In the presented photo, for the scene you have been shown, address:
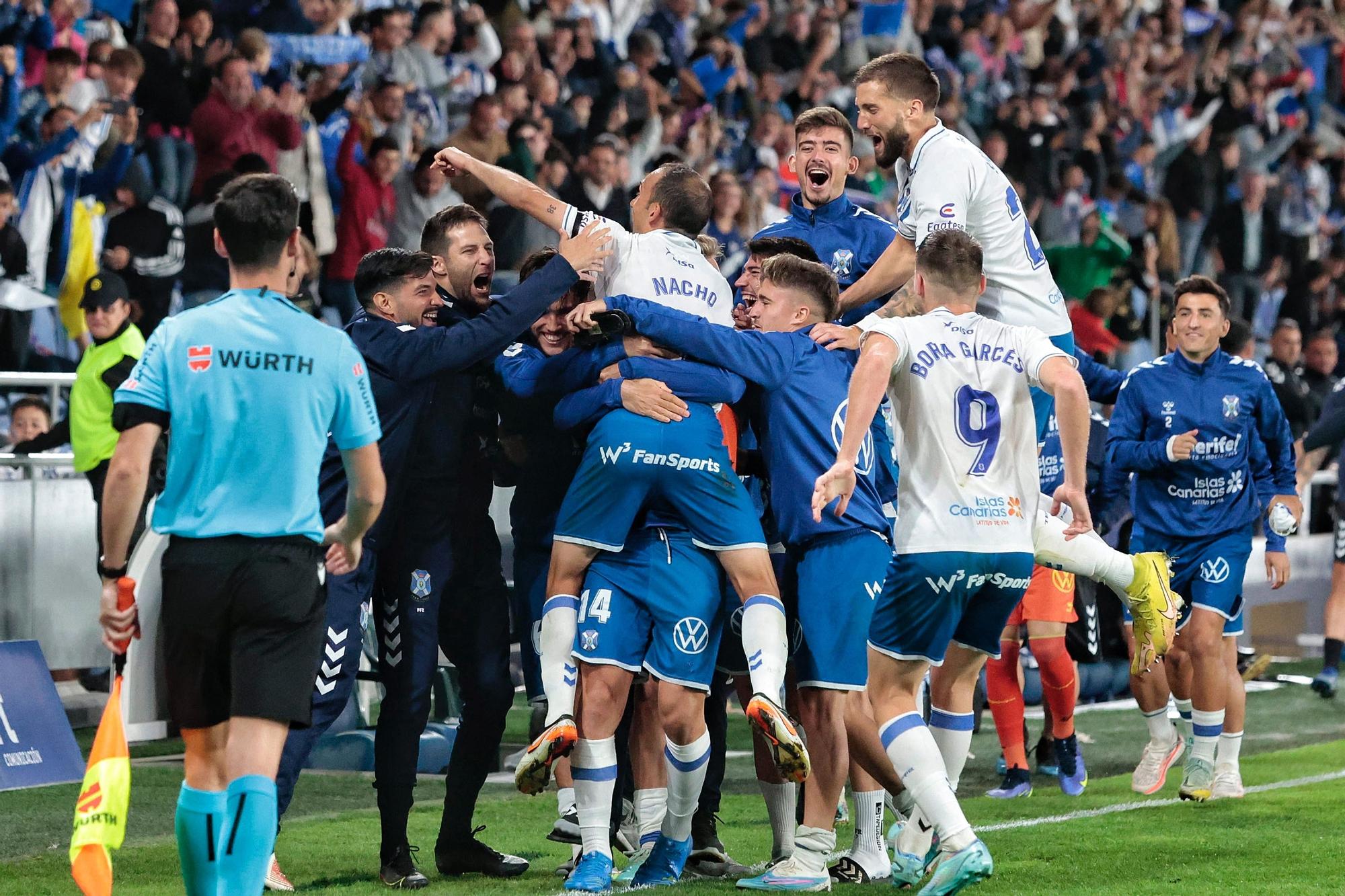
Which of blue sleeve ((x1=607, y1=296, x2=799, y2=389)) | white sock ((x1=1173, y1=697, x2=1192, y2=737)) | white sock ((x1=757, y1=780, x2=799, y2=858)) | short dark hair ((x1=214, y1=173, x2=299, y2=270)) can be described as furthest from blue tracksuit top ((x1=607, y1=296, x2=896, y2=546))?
white sock ((x1=1173, y1=697, x2=1192, y2=737))

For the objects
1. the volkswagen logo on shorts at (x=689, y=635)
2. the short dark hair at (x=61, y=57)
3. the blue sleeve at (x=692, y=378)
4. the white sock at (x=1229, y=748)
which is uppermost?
the short dark hair at (x=61, y=57)

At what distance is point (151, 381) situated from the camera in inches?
175

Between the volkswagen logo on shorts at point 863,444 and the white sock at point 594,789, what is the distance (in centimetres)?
133

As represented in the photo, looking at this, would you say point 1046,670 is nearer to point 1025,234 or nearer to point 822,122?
point 1025,234

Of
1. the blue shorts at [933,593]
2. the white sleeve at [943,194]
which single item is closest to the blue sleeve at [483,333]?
the white sleeve at [943,194]

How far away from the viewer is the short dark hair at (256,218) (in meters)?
4.55

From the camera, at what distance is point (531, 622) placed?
279 inches

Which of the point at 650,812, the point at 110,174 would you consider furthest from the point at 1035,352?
the point at 110,174

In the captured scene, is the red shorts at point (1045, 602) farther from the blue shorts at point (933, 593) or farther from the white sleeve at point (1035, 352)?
the white sleeve at point (1035, 352)

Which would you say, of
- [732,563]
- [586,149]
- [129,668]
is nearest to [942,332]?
[732,563]

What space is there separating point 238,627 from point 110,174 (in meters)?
7.41

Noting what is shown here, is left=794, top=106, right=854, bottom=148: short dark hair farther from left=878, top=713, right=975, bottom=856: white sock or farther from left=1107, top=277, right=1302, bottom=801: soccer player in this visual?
left=878, top=713, right=975, bottom=856: white sock

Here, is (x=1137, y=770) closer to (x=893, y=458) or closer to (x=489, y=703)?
(x=893, y=458)

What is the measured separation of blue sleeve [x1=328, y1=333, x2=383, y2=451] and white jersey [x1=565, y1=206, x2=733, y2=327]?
62.7 inches
